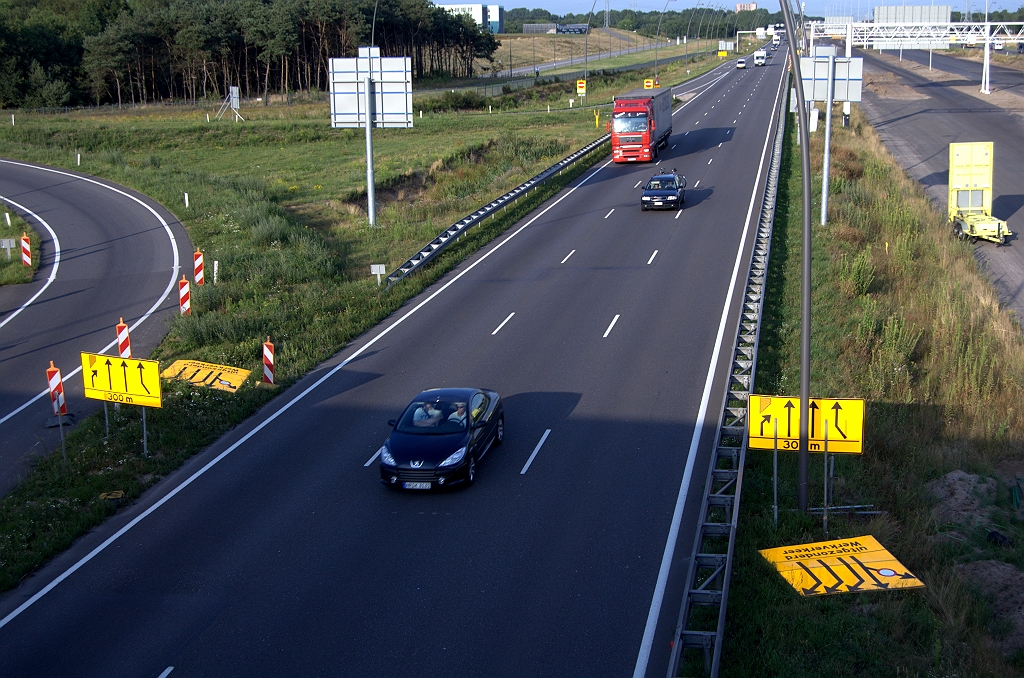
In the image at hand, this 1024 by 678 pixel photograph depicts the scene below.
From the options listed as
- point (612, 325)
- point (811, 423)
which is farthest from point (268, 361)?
point (811, 423)

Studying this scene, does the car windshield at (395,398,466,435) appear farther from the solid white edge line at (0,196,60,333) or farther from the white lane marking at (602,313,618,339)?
the solid white edge line at (0,196,60,333)

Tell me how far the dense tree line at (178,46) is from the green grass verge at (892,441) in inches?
2669

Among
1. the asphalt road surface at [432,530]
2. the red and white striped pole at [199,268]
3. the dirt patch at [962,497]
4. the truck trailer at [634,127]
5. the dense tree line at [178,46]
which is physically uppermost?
the dense tree line at [178,46]

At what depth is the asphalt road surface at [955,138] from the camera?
35.5 m

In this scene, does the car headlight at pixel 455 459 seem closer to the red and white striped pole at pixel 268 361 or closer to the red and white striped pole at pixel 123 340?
the red and white striped pole at pixel 268 361

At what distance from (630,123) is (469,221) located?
1703 cm

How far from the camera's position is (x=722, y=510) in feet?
47.5

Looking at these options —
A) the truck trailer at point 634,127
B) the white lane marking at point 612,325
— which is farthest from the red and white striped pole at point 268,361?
the truck trailer at point 634,127

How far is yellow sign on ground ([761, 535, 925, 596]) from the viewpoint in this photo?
40.3ft

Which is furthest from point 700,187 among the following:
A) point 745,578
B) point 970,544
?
point 745,578

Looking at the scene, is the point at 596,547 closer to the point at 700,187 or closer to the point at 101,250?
the point at 101,250

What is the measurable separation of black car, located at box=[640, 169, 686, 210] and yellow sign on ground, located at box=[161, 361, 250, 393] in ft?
67.1

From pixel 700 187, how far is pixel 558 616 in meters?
32.5

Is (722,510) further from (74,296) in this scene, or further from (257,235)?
(257,235)
